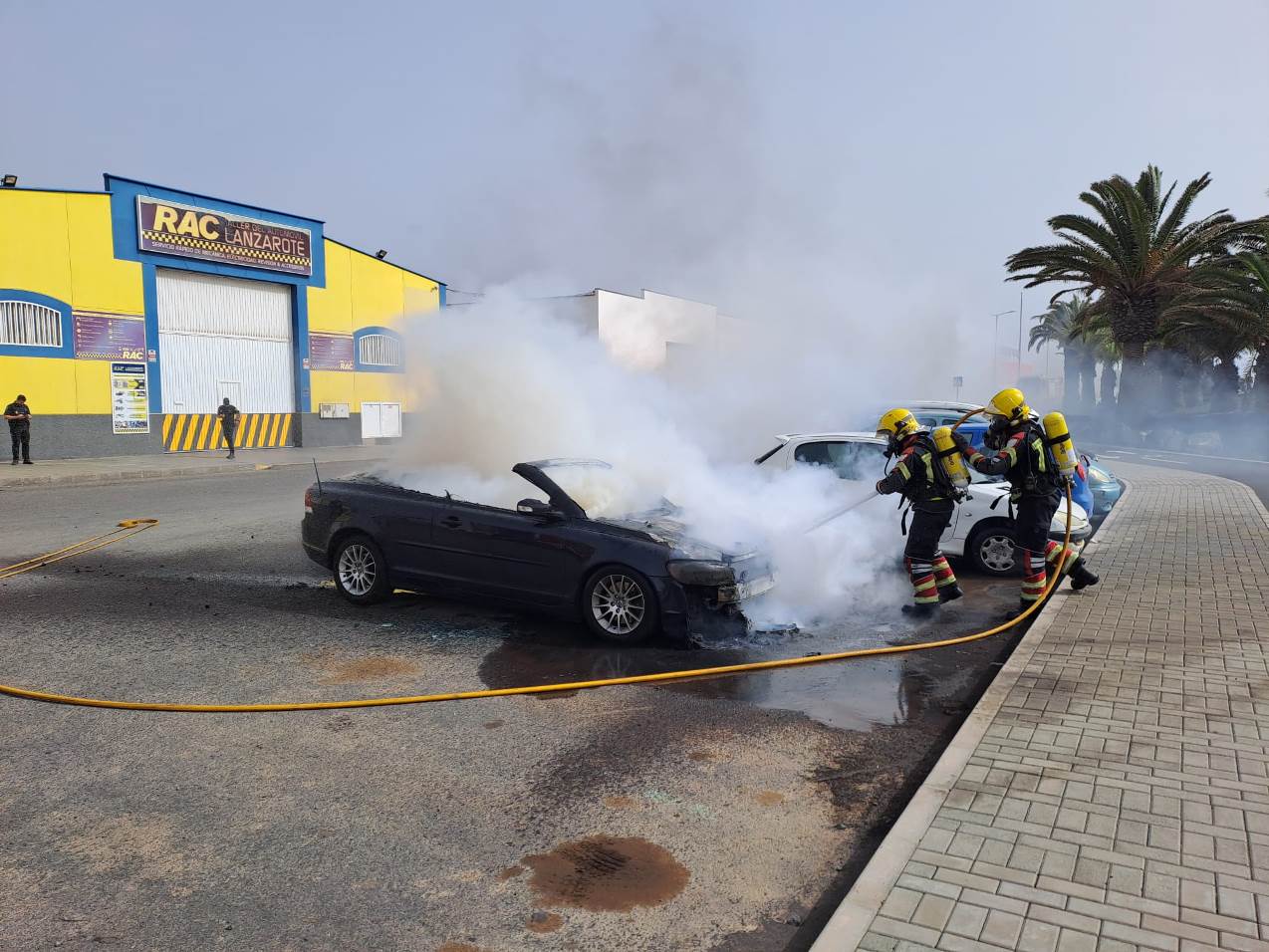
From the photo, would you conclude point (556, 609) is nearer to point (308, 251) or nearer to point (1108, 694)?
point (1108, 694)

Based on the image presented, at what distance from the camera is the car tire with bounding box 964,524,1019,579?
8.77 m

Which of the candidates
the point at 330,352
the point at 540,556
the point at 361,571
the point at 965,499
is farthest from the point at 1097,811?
the point at 330,352

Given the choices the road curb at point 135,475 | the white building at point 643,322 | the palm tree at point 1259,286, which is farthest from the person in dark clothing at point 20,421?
the palm tree at point 1259,286

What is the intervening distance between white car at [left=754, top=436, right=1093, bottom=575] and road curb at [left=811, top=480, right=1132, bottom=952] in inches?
136

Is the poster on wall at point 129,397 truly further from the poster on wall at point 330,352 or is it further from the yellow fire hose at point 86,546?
the yellow fire hose at point 86,546

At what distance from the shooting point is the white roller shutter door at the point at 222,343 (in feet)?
84.5

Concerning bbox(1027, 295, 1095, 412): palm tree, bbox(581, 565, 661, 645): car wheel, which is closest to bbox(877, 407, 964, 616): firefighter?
bbox(581, 565, 661, 645): car wheel

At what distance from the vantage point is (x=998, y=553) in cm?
881

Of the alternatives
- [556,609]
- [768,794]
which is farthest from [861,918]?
[556,609]

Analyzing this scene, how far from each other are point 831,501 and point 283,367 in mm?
24946

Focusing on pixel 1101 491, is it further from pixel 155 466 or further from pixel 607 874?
pixel 155 466

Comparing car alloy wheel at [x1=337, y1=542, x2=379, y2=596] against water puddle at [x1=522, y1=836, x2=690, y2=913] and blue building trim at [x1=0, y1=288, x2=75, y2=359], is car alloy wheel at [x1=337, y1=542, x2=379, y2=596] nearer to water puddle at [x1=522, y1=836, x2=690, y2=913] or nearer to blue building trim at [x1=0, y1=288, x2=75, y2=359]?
water puddle at [x1=522, y1=836, x2=690, y2=913]

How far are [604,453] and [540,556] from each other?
6.01 feet

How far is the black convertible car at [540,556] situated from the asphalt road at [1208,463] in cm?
1259
